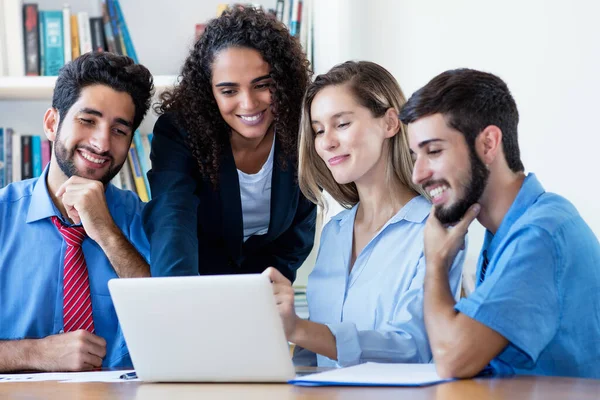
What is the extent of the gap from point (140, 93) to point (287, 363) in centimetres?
124

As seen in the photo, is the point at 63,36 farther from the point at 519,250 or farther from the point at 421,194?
the point at 519,250

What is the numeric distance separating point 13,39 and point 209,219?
1111 millimetres

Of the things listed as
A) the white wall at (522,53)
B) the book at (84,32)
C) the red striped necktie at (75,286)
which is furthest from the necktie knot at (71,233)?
the white wall at (522,53)

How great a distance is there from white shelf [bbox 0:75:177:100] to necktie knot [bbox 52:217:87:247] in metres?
0.74

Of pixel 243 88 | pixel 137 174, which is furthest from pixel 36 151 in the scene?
pixel 243 88

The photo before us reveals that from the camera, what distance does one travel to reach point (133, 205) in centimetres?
235

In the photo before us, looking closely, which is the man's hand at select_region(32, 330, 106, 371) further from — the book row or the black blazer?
the book row

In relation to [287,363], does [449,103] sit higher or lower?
higher

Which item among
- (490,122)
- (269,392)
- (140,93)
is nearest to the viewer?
(269,392)

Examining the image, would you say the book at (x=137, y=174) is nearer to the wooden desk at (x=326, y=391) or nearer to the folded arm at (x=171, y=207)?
the folded arm at (x=171, y=207)

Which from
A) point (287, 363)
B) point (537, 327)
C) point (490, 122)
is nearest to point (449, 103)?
point (490, 122)

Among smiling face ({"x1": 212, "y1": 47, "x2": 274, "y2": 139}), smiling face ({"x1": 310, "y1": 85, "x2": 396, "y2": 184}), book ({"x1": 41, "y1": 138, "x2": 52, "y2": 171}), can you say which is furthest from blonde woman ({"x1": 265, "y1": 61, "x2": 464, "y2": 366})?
book ({"x1": 41, "y1": 138, "x2": 52, "y2": 171})

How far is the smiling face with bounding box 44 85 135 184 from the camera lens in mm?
2205

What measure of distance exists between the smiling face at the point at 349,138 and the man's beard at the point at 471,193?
1.42ft
